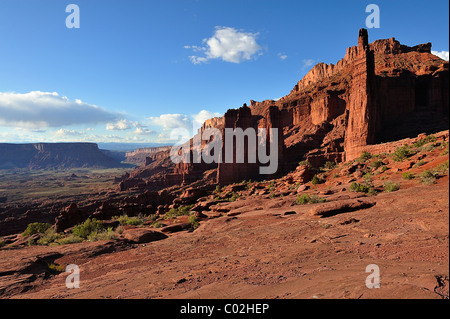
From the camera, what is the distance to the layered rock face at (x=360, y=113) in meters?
Result: 37.1

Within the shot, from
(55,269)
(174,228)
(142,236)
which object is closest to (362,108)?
(174,228)

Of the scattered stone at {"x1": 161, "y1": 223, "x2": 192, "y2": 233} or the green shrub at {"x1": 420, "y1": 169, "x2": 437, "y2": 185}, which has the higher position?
the green shrub at {"x1": 420, "y1": 169, "x2": 437, "y2": 185}

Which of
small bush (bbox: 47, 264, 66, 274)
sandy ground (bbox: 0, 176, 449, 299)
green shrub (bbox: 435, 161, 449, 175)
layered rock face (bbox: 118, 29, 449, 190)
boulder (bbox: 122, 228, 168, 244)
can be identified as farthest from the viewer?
layered rock face (bbox: 118, 29, 449, 190)

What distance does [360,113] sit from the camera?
3684 cm

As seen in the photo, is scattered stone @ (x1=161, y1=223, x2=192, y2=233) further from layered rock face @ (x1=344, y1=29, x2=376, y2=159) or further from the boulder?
layered rock face @ (x1=344, y1=29, x2=376, y2=159)

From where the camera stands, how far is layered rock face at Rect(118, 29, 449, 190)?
3706 centimetres

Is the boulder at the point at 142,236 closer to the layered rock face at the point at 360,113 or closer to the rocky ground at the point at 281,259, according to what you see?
the rocky ground at the point at 281,259

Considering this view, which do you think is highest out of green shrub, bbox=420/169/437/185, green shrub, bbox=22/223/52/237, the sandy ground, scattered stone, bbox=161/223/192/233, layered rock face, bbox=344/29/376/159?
layered rock face, bbox=344/29/376/159

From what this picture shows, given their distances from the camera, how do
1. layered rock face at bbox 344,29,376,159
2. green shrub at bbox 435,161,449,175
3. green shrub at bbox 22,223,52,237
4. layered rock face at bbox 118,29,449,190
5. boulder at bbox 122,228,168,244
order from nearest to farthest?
boulder at bbox 122,228,168,244
green shrub at bbox 435,161,449,175
green shrub at bbox 22,223,52,237
layered rock face at bbox 344,29,376,159
layered rock face at bbox 118,29,449,190

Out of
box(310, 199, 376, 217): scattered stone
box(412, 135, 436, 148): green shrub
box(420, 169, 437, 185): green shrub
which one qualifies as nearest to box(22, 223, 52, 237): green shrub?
box(310, 199, 376, 217): scattered stone

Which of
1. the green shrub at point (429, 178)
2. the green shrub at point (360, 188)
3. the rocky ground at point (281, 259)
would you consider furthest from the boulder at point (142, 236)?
the green shrub at point (429, 178)
